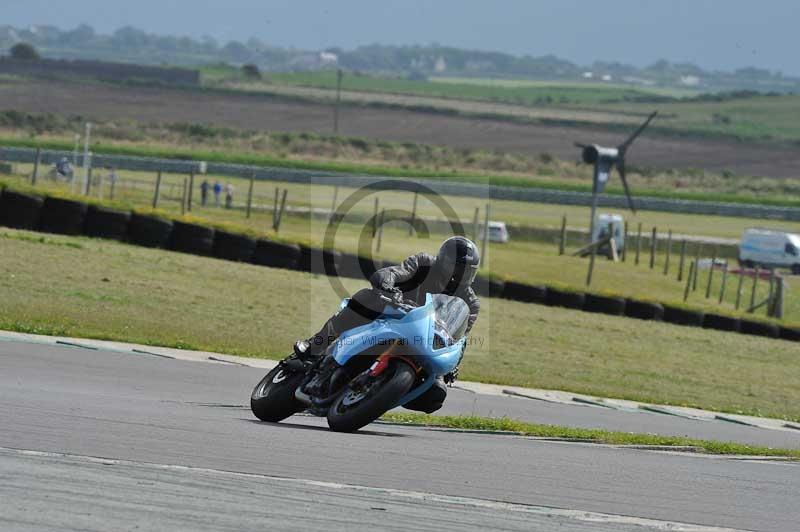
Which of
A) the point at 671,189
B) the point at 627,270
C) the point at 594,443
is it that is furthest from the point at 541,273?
the point at 671,189

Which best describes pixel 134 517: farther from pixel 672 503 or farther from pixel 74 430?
pixel 672 503

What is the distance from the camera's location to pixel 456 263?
10062 mm

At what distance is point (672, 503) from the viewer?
755 cm

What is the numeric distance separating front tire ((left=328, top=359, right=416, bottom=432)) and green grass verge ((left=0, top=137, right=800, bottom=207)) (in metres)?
65.8

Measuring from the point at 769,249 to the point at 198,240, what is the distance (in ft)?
114

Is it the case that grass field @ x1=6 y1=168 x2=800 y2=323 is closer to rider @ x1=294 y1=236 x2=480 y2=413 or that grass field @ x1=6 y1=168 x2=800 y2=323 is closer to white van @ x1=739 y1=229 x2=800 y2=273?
white van @ x1=739 y1=229 x2=800 y2=273

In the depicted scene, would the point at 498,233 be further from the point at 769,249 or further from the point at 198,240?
the point at 198,240

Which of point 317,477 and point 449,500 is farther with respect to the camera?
point 317,477

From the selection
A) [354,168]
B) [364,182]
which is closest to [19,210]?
[364,182]

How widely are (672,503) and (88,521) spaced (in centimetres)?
336

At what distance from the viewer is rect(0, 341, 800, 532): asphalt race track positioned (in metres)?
6.21

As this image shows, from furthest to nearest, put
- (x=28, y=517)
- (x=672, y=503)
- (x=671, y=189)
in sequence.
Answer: (x=671, y=189) → (x=672, y=503) → (x=28, y=517)

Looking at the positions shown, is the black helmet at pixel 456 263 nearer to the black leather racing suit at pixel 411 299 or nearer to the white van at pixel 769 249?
the black leather racing suit at pixel 411 299

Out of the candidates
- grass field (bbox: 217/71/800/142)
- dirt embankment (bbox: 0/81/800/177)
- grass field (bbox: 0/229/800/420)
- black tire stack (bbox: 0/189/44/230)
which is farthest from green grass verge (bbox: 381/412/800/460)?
grass field (bbox: 217/71/800/142)
